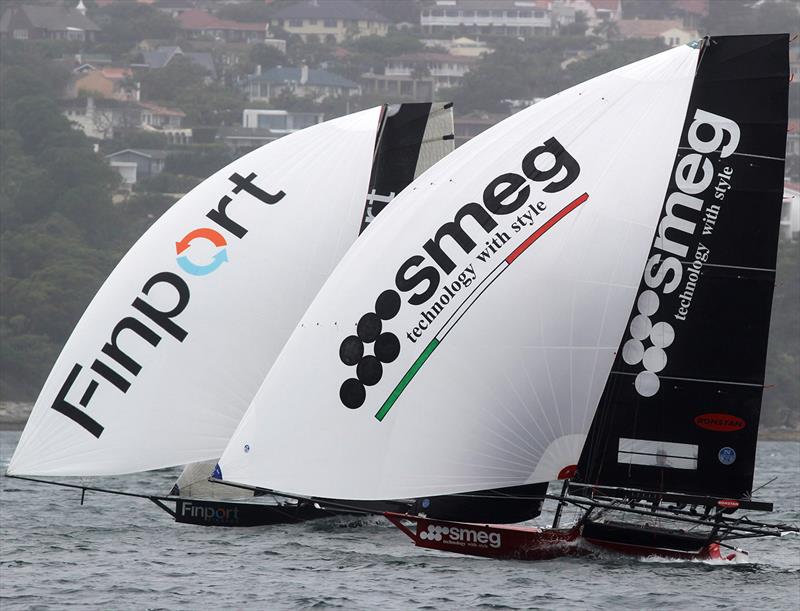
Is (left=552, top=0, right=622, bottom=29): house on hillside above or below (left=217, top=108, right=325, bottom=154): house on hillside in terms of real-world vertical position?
above

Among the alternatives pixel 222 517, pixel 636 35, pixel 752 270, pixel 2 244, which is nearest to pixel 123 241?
pixel 2 244

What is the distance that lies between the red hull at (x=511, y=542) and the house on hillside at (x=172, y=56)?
8813 cm

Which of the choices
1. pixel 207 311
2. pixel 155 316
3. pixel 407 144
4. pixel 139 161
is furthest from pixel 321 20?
pixel 155 316

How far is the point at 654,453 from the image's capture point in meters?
14.2

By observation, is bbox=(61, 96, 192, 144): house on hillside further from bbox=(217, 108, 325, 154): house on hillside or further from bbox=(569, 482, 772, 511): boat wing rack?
bbox=(569, 482, 772, 511): boat wing rack

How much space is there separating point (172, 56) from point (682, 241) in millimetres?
89584

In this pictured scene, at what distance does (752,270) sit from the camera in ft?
45.9

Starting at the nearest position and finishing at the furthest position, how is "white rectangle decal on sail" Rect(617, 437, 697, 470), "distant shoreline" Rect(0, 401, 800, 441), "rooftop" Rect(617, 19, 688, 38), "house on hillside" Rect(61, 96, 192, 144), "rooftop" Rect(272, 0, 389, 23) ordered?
"white rectangle decal on sail" Rect(617, 437, 697, 470) < "distant shoreline" Rect(0, 401, 800, 441) < "house on hillside" Rect(61, 96, 192, 144) < "rooftop" Rect(617, 19, 688, 38) < "rooftop" Rect(272, 0, 389, 23)

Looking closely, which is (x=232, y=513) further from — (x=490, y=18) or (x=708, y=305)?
(x=490, y=18)

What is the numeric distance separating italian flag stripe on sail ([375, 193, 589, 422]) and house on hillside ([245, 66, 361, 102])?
284 feet

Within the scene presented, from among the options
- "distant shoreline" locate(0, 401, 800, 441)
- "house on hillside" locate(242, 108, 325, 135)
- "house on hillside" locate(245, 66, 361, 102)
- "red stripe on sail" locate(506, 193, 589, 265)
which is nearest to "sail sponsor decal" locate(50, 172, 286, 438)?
"red stripe on sail" locate(506, 193, 589, 265)

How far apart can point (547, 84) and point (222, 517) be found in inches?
3308

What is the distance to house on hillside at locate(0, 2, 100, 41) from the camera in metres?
107

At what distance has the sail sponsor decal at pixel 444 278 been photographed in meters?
13.7
